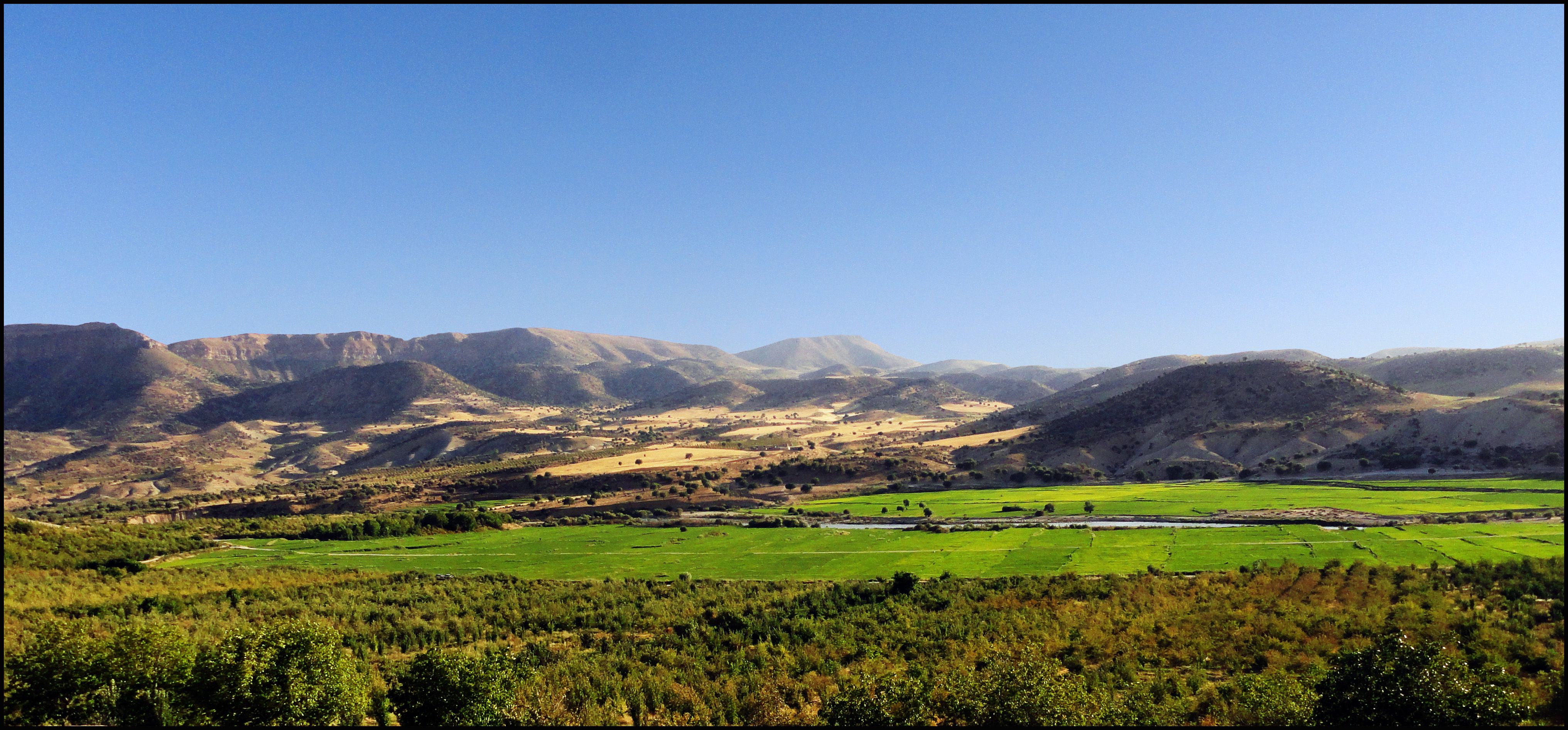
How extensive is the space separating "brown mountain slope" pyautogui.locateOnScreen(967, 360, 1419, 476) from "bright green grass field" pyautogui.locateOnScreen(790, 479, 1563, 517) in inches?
606

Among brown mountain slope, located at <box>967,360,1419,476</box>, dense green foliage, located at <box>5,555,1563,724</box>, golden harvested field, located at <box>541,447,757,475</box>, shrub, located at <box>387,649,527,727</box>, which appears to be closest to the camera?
dense green foliage, located at <box>5,555,1563,724</box>

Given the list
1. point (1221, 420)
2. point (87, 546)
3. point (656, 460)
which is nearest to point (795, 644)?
point (87, 546)

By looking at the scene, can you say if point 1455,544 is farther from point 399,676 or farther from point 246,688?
point 246,688

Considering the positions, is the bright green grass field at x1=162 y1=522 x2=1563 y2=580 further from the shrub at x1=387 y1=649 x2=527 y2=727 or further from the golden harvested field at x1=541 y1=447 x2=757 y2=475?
the golden harvested field at x1=541 y1=447 x2=757 y2=475

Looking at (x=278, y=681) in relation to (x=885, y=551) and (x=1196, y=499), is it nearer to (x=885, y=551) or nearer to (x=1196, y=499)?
(x=885, y=551)

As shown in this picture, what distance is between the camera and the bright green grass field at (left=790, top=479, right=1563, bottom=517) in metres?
54.2

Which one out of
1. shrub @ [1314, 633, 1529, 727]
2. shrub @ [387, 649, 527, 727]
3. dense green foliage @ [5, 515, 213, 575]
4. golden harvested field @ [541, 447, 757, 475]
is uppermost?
Result: shrub @ [1314, 633, 1529, 727]

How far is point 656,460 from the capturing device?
386 ft

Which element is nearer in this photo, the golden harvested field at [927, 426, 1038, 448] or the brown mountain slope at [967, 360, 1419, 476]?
the brown mountain slope at [967, 360, 1419, 476]

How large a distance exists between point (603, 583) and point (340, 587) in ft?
43.7

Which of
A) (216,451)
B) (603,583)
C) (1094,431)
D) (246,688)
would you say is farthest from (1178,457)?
(216,451)

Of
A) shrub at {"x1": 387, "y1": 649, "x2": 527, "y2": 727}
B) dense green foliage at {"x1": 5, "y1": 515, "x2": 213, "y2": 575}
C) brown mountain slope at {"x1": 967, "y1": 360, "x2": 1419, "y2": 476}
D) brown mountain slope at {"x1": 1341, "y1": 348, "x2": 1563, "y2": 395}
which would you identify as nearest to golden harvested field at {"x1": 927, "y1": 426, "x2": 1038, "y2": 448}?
brown mountain slope at {"x1": 967, "y1": 360, "x2": 1419, "y2": 476}

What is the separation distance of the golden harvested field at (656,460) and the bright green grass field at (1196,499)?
34155 millimetres

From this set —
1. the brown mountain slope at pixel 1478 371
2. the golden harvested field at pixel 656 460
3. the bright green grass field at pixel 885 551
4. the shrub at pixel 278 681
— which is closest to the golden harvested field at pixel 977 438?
the golden harvested field at pixel 656 460
